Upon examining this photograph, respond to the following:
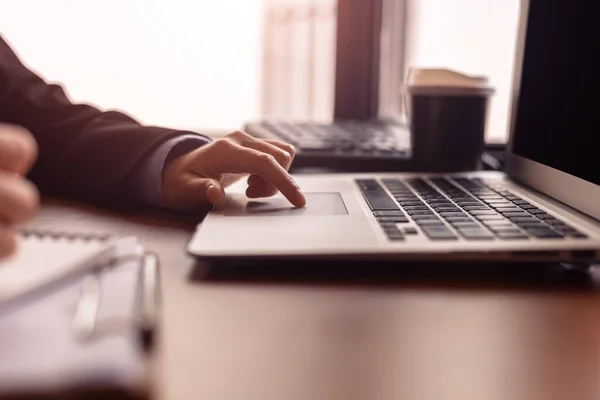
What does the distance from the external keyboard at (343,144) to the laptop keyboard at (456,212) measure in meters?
0.15

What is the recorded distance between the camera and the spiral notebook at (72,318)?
27cm

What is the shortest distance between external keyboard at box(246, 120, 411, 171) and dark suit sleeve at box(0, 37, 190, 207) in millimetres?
272

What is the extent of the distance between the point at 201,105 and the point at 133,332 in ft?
5.33

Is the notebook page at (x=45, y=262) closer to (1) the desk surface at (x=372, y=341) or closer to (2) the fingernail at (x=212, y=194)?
(1) the desk surface at (x=372, y=341)

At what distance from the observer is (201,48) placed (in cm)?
186

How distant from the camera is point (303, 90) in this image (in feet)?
6.26

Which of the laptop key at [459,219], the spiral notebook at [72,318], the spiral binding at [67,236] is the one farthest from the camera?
the laptop key at [459,219]

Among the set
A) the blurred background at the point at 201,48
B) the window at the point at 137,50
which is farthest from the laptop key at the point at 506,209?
the window at the point at 137,50

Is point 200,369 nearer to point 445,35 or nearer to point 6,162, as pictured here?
point 6,162

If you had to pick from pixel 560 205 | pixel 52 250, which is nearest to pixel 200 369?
pixel 52 250

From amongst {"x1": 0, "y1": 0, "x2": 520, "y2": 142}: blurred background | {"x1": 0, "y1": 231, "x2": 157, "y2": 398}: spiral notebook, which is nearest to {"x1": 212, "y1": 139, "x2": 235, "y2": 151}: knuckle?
{"x1": 0, "y1": 231, "x2": 157, "y2": 398}: spiral notebook

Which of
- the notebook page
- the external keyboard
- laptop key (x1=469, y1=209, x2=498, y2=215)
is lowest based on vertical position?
the external keyboard

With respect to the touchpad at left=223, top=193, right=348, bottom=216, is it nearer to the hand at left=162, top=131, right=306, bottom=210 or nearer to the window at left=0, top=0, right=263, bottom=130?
the hand at left=162, top=131, right=306, bottom=210

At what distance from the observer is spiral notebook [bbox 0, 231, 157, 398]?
27 cm
